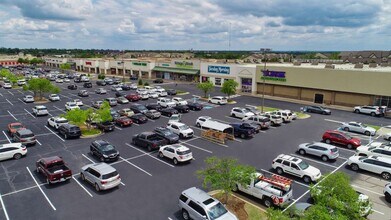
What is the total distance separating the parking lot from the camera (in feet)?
60.2

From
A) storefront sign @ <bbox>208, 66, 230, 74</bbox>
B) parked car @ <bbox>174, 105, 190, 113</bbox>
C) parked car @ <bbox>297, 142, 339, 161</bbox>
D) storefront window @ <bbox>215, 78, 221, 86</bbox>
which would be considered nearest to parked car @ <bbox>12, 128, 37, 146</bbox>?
parked car @ <bbox>174, 105, 190, 113</bbox>

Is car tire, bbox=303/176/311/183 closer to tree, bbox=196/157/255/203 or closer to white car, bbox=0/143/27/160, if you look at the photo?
tree, bbox=196/157/255/203

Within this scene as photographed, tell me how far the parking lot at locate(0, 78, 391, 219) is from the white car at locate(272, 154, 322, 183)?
734mm

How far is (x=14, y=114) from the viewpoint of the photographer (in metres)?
46.9

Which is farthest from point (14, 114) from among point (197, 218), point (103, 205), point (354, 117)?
point (354, 117)

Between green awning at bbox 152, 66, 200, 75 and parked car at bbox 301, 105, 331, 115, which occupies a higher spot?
green awning at bbox 152, 66, 200, 75

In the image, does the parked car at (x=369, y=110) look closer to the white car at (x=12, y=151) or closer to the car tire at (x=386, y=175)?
the car tire at (x=386, y=175)

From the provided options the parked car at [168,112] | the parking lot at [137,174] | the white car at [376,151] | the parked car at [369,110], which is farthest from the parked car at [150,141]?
the parked car at [369,110]

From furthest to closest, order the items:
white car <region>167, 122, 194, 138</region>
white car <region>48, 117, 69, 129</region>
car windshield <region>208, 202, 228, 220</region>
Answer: white car <region>48, 117, 69, 129</region>
white car <region>167, 122, 194, 138</region>
car windshield <region>208, 202, 228, 220</region>

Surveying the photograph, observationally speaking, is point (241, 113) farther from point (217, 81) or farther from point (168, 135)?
point (217, 81)

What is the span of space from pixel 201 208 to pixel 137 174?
30.4ft

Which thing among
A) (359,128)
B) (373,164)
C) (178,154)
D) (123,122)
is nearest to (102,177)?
(178,154)

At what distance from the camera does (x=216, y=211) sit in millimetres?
16234

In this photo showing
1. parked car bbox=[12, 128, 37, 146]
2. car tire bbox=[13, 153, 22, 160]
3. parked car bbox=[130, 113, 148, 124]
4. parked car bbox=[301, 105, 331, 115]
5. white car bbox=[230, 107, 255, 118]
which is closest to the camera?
car tire bbox=[13, 153, 22, 160]
